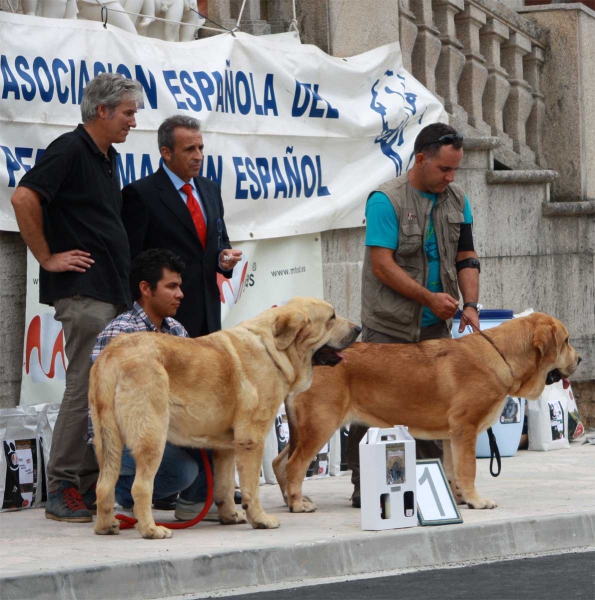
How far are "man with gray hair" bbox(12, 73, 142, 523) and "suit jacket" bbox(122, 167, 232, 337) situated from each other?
245 millimetres

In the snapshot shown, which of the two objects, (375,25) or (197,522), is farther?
(375,25)

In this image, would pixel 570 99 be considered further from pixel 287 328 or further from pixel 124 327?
pixel 124 327

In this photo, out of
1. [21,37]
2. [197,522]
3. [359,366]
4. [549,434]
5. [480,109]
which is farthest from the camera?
[480,109]

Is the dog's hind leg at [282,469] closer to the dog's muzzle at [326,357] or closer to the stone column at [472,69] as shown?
the dog's muzzle at [326,357]

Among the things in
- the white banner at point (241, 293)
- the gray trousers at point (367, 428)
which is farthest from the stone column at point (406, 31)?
the gray trousers at point (367, 428)

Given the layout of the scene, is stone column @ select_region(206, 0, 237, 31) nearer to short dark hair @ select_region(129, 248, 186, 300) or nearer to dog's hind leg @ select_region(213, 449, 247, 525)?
short dark hair @ select_region(129, 248, 186, 300)

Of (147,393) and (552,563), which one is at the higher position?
(147,393)

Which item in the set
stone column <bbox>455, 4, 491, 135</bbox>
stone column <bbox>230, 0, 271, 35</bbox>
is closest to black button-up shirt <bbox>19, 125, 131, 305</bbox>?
stone column <bbox>230, 0, 271, 35</bbox>

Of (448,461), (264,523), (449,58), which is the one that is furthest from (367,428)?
(449,58)

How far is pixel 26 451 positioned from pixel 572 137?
7.05m

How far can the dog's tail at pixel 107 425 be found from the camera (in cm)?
638

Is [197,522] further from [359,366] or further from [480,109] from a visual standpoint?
[480,109]

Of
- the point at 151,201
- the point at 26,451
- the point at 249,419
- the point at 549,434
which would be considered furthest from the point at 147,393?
the point at 549,434

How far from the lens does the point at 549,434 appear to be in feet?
35.6
